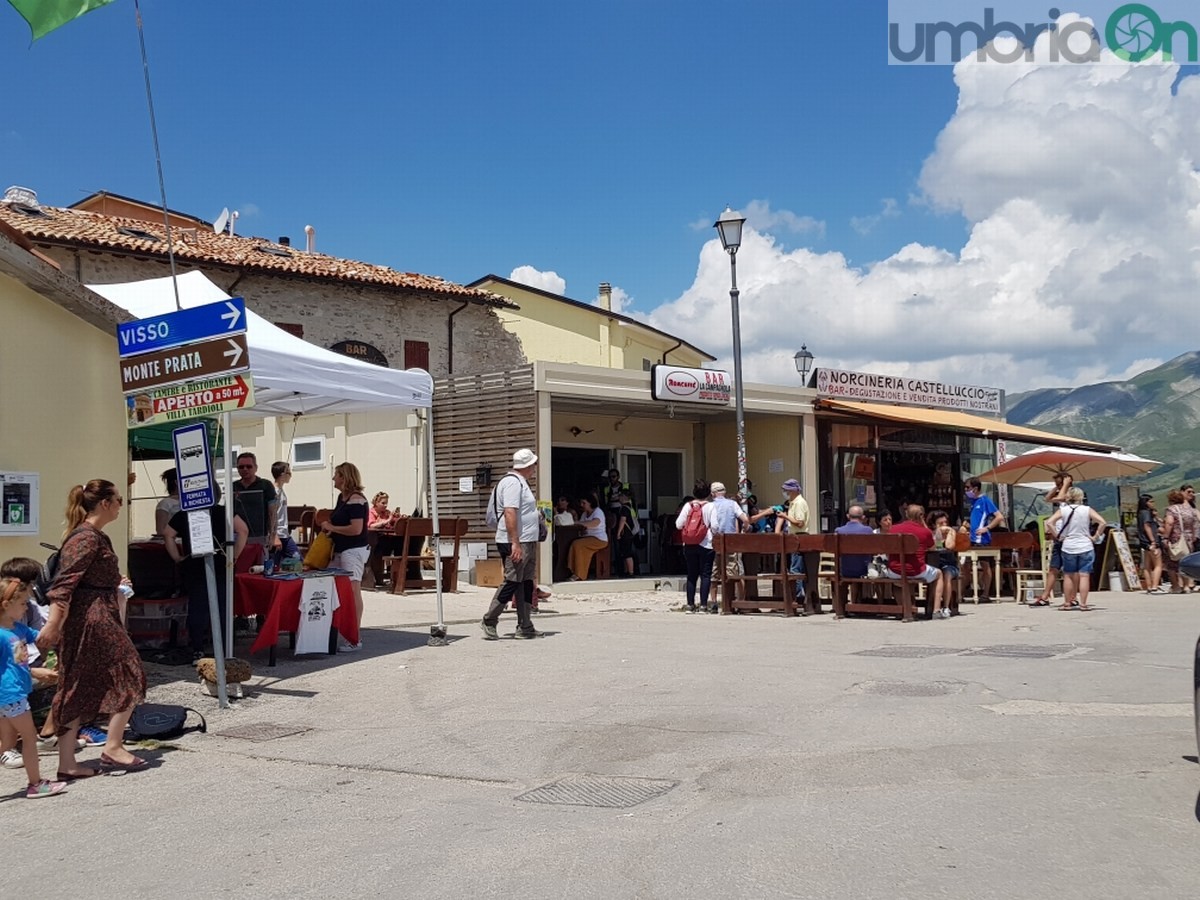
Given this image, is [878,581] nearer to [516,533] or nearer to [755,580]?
[755,580]

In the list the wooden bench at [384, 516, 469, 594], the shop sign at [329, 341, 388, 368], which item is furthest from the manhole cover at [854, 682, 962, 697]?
the shop sign at [329, 341, 388, 368]

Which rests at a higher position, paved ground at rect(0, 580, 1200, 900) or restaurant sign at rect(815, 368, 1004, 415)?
restaurant sign at rect(815, 368, 1004, 415)

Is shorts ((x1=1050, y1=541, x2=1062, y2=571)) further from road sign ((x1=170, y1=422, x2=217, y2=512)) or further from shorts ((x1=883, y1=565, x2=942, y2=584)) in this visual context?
road sign ((x1=170, y1=422, x2=217, y2=512))

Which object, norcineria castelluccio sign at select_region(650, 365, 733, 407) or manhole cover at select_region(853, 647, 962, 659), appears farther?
norcineria castelluccio sign at select_region(650, 365, 733, 407)

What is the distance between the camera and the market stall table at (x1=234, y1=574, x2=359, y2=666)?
9516 mm

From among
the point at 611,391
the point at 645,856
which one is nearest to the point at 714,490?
the point at 611,391

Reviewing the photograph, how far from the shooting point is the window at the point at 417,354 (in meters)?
30.5

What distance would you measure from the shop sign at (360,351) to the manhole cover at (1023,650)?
2067 cm

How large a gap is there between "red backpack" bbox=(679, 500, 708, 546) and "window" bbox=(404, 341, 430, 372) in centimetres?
1691

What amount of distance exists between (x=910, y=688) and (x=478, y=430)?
1152cm

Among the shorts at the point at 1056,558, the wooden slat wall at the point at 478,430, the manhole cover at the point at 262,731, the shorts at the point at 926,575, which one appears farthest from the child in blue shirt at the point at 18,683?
the shorts at the point at 1056,558

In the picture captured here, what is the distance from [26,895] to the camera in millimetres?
4551

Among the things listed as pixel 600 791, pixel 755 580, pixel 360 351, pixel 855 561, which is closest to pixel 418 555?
pixel 755 580

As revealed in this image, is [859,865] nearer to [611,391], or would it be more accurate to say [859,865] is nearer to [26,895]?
[26,895]
